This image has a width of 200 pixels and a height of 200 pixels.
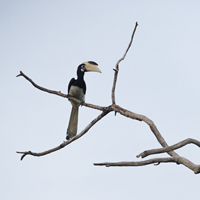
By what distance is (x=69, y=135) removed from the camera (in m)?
7.00

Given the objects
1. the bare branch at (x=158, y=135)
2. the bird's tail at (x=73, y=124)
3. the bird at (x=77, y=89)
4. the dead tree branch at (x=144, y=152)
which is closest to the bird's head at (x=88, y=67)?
the bird at (x=77, y=89)

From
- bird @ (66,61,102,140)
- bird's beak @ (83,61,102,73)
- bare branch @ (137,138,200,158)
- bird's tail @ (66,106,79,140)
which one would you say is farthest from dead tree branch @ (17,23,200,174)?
bird's beak @ (83,61,102,73)

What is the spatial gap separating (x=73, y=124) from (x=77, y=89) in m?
1.02

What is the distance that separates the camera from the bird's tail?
702 centimetres

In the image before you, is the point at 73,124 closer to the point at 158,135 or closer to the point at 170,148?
the point at 158,135

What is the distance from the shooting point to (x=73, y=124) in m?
7.25

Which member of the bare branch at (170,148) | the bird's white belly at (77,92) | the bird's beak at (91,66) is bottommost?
the bare branch at (170,148)

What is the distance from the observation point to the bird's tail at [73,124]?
23.0 feet

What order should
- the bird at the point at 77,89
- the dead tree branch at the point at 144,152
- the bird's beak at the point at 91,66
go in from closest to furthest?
the dead tree branch at the point at 144,152 < the bird at the point at 77,89 < the bird's beak at the point at 91,66

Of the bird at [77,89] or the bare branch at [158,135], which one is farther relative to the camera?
the bird at [77,89]

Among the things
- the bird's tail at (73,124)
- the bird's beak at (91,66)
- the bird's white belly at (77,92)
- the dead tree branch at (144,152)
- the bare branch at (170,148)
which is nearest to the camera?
the bare branch at (170,148)

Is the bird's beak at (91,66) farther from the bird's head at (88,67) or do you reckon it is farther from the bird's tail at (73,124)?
the bird's tail at (73,124)

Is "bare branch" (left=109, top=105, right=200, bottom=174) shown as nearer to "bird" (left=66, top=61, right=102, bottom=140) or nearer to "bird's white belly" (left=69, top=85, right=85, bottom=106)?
"bird" (left=66, top=61, right=102, bottom=140)

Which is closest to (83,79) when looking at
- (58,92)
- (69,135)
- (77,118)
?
(77,118)
